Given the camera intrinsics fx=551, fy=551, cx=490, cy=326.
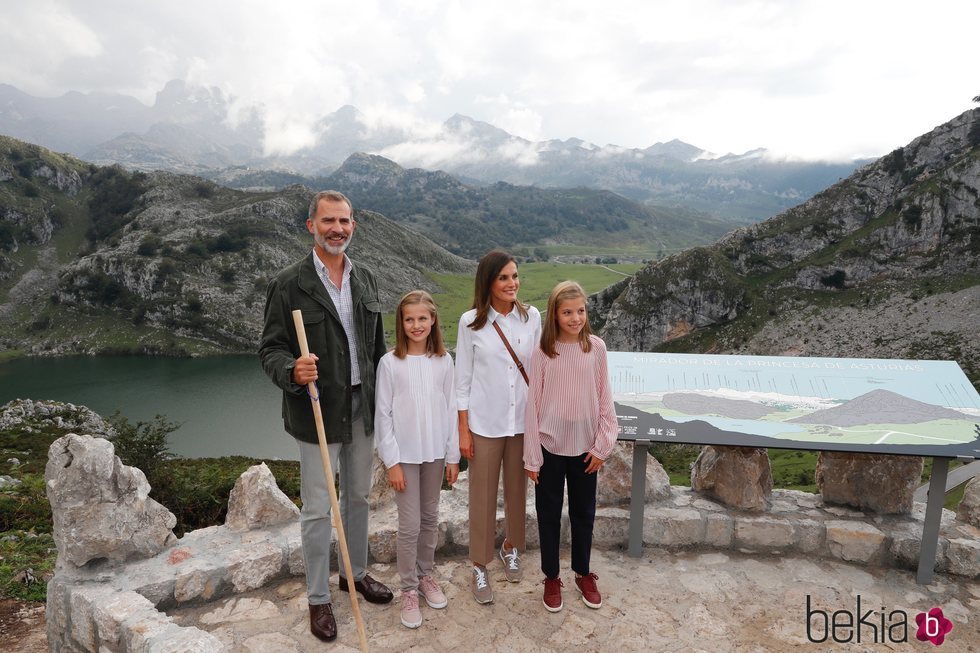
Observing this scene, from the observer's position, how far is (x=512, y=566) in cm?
498

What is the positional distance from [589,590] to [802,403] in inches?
106

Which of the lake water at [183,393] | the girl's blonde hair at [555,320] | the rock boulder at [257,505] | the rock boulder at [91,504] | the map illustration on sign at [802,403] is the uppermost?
the girl's blonde hair at [555,320]

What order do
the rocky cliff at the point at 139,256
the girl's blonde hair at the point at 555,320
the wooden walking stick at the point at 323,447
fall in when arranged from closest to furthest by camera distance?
the wooden walking stick at the point at 323,447
the girl's blonde hair at the point at 555,320
the rocky cliff at the point at 139,256

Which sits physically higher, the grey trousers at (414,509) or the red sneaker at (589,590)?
the grey trousers at (414,509)

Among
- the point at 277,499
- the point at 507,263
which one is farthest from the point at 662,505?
the point at 277,499

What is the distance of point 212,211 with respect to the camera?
102688 millimetres

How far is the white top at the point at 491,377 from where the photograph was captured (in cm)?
429

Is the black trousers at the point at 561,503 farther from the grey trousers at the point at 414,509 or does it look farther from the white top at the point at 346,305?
the white top at the point at 346,305

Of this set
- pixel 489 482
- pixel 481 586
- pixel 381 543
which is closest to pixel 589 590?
pixel 481 586

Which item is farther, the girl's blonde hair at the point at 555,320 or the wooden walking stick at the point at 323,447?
the girl's blonde hair at the point at 555,320

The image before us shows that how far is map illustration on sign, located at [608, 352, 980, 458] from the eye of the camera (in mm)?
4738

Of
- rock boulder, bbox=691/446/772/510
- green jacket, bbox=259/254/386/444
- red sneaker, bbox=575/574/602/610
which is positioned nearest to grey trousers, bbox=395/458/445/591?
green jacket, bbox=259/254/386/444

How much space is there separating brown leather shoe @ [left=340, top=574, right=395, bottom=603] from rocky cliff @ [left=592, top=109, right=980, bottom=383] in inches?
2378

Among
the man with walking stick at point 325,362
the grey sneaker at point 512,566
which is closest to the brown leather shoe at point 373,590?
the man with walking stick at point 325,362
